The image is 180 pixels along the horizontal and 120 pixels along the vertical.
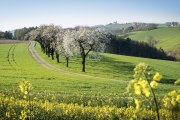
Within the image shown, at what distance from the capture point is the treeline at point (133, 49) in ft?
Result: 514

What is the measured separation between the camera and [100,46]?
236 ft

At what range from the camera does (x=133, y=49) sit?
15812cm

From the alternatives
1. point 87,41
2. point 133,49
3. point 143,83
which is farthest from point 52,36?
point 143,83

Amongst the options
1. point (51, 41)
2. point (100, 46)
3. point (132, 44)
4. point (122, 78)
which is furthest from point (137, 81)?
point (132, 44)

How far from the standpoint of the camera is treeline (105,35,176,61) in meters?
157

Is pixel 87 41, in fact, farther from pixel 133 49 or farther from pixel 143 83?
pixel 133 49

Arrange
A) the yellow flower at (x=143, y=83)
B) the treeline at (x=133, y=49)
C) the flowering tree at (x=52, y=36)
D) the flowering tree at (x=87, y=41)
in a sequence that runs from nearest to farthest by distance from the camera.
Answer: the yellow flower at (x=143, y=83) < the flowering tree at (x=87, y=41) < the flowering tree at (x=52, y=36) < the treeline at (x=133, y=49)

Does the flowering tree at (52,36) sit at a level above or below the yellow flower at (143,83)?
A: above

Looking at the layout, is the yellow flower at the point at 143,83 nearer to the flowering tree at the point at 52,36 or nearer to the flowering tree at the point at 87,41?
the flowering tree at the point at 87,41

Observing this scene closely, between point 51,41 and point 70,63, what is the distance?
35.7 ft

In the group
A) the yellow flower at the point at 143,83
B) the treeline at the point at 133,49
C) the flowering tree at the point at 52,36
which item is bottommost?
the treeline at the point at 133,49

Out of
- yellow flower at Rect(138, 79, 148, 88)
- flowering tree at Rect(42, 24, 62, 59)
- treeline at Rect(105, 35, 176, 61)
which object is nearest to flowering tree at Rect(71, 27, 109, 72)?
flowering tree at Rect(42, 24, 62, 59)

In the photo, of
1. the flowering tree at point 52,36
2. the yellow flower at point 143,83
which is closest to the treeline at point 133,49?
the flowering tree at point 52,36

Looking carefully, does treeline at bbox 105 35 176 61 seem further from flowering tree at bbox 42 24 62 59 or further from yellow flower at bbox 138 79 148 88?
yellow flower at bbox 138 79 148 88
